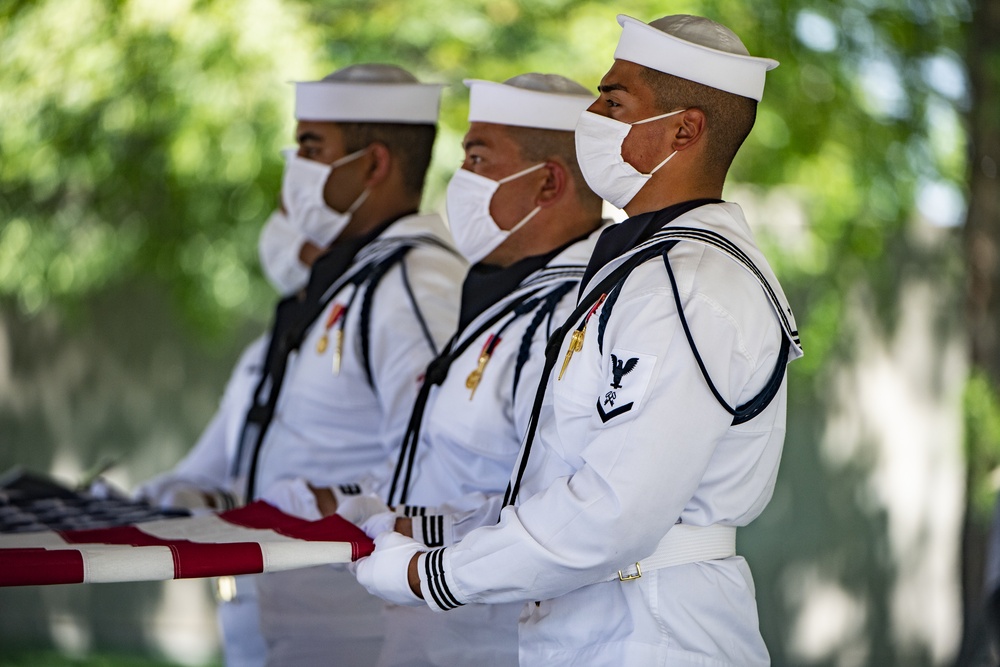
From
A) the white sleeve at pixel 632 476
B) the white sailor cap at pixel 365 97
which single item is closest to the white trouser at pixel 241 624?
the white sleeve at pixel 632 476

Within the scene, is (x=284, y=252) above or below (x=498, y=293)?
below

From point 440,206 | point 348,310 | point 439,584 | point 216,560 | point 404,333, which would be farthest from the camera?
point 440,206

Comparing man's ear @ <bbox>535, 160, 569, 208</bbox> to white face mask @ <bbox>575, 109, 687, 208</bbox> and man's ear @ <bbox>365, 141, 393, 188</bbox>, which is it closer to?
white face mask @ <bbox>575, 109, 687, 208</bbox>

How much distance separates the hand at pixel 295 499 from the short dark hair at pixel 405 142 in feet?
4.32

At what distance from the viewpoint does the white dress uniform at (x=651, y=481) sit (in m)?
2.23

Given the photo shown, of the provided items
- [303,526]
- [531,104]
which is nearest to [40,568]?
[303,526]

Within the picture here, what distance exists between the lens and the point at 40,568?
2562 mm

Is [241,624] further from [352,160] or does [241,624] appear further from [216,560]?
[352,160]

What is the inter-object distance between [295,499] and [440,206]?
13.7ft

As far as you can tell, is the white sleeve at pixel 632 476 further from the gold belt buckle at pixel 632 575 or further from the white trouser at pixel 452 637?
the white trouser at pixel 452 637

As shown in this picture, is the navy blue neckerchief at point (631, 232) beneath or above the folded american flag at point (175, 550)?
above

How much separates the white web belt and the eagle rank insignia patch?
0.29 m

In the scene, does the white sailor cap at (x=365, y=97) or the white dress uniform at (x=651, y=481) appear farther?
the white sailor cap at (x=365, y=97)

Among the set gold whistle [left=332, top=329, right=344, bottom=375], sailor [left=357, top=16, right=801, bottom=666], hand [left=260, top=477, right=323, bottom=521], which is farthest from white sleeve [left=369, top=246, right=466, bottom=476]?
sailor [left=357, top=16, right=801, bottom=666]
